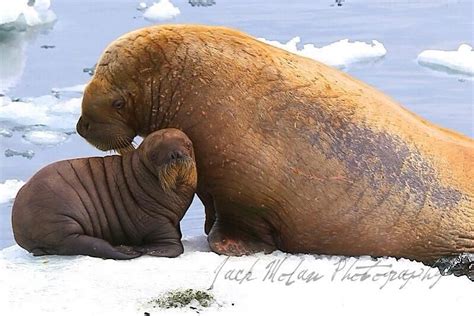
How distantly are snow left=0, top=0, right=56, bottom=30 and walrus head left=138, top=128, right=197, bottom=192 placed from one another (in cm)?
425

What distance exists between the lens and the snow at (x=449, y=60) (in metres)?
8.69

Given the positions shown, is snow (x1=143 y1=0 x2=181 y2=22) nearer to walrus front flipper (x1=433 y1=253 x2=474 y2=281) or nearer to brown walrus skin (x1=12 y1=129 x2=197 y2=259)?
brown walrus skin (x1=12 y1=129 x2=197 y2=259)

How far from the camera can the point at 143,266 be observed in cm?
438

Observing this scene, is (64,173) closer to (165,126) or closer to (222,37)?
(165,126)

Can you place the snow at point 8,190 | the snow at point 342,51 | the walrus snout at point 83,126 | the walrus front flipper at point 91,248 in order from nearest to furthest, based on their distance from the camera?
the walrus front flipper at point 91,248
the walrus snout at point 83,126
the snow at point 8,190
the snow at point 342,51

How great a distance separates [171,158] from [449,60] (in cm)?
462

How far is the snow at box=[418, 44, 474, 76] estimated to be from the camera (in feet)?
28.5

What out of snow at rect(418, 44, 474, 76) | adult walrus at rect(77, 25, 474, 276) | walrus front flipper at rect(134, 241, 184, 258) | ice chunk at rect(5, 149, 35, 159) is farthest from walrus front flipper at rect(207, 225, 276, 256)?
snow at rect(418, 44, 474, 76)

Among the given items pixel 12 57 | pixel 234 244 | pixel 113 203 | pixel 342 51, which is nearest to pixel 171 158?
Result: pixel 113 203

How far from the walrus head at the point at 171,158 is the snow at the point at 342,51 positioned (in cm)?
384

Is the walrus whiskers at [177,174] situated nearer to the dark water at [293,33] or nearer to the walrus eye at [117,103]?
the walrus eye at [117,103]

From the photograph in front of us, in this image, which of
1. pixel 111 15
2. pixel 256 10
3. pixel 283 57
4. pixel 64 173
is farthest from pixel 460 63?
pixel 64 173

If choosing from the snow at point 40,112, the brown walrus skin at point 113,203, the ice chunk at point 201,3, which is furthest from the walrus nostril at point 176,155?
the ice chunk at point 201,3

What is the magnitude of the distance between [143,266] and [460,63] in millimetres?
4947
